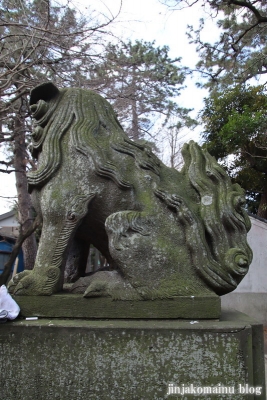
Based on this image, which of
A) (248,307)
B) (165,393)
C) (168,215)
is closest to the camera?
(165,393)

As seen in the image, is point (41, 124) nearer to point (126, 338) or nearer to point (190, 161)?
point (190, 161)

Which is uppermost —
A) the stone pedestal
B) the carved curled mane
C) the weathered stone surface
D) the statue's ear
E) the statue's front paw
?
the statue's ear

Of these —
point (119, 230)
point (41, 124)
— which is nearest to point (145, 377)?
point (119, 230)

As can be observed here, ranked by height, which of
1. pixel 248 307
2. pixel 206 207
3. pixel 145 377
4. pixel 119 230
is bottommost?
pixel 248 307

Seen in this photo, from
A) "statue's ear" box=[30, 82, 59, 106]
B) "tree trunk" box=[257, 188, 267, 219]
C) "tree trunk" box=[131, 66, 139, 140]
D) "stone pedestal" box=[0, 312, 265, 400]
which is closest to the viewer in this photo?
"stone pedestal" box=[0, 312, 265, 400]

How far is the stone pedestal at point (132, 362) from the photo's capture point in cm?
197

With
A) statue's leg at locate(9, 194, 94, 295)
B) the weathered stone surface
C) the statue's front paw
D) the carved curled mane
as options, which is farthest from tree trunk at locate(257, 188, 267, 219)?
the statue's front paw

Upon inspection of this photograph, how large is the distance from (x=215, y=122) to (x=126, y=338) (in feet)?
28.3

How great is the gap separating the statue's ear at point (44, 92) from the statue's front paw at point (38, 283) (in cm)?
129

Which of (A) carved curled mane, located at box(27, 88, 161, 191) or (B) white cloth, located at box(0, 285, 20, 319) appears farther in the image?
(A) carved curled mane, located at box(27, 88, 161, 191)

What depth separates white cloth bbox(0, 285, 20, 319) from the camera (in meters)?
2.13

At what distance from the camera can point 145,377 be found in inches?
77.9

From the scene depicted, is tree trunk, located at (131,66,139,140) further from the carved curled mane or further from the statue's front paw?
the statue's front paw

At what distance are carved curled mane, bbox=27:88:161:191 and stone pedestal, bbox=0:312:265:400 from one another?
3.01ft
